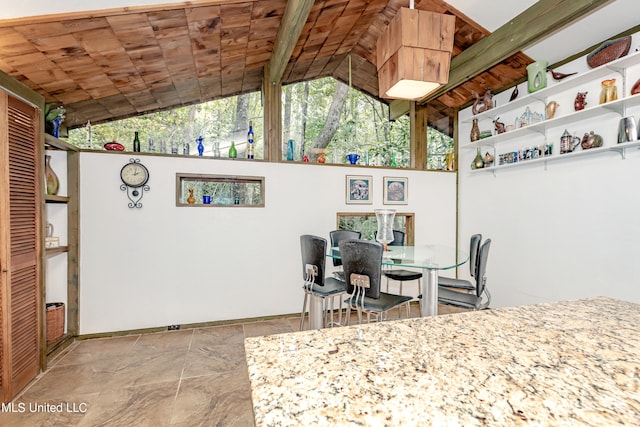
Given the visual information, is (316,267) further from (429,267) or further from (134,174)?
(134,174)

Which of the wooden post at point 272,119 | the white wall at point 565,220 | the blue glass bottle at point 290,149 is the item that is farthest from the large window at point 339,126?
the white wall at point 565,220

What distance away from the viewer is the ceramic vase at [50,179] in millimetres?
2799

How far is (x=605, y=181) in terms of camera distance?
2832 millimetres

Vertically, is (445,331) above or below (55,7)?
below

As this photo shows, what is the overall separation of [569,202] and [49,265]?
4955mm

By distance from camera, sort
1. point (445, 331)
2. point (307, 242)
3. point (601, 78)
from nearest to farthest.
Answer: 1. point (445, 331)
2. point (307, 242)
3. point (601, 78)

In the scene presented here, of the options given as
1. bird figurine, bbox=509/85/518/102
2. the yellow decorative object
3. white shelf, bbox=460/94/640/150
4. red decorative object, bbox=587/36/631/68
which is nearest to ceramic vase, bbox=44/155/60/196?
the yellow decorative object

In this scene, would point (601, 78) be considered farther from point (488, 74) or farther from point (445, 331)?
point (445, 331)

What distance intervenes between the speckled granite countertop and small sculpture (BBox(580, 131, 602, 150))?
2585mm

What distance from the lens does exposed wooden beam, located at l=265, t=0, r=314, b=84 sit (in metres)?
2.36

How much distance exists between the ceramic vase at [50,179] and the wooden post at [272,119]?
6.44 feet

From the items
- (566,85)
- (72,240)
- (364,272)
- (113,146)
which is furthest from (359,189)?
(72,240)

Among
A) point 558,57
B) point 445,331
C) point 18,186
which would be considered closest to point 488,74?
point 558,57

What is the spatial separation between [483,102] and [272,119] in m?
2.63
